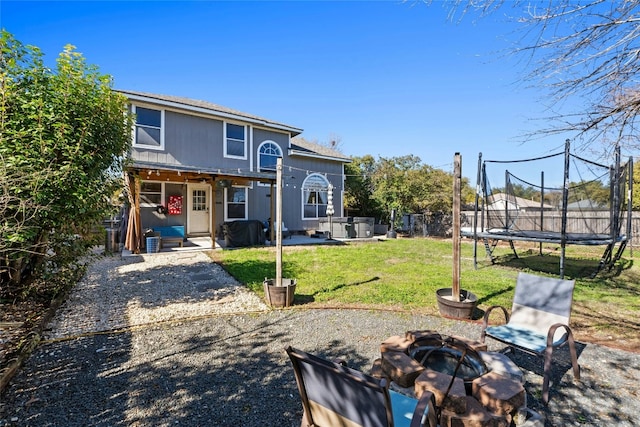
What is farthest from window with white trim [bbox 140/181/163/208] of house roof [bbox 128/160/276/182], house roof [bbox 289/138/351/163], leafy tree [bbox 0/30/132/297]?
leafy tree [bbox 0/30/132/297]

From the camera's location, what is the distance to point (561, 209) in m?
9.15

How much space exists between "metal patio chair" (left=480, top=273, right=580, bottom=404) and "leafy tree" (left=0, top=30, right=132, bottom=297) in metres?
5.39

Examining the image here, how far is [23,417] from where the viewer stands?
2275mm

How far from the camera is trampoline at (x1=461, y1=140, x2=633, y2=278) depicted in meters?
7.64

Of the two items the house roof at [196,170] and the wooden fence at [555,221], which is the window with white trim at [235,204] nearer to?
the house roof at [196,170]

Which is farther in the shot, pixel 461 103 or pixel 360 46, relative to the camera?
pixel 360 46

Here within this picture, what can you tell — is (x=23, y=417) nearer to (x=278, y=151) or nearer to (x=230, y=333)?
(x=230, y=333)

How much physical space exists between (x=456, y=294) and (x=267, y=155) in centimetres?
1177

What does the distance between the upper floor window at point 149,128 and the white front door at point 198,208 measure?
85.3 inches

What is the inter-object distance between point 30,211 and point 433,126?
1091 cm

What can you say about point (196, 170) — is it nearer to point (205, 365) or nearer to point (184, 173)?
point (184, 173)

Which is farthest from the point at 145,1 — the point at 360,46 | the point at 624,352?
the point at 624,352

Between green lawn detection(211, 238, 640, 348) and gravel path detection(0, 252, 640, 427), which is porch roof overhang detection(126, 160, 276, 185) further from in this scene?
gravel path detection(0, 252, 640, 427)

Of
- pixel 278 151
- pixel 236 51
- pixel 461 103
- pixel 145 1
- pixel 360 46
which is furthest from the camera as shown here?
pixel 278 151
